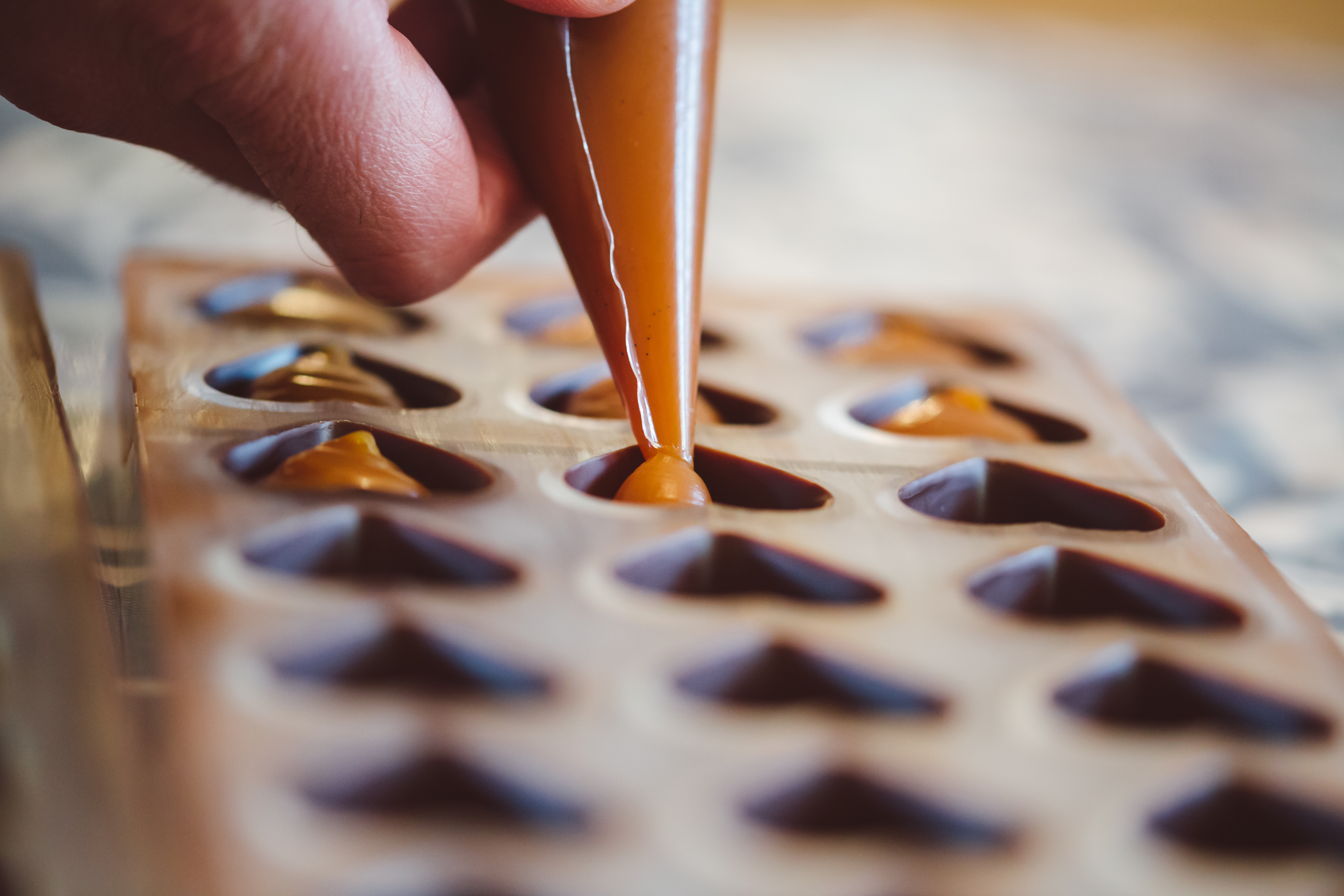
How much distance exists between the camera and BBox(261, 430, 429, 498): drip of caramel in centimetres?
43

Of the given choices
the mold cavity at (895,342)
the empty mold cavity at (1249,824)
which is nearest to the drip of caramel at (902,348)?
the mold cavity at (895,342)

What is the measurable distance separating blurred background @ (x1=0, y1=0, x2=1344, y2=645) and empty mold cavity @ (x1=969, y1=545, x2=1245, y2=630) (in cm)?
16

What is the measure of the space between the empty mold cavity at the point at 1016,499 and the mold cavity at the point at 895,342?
14cm

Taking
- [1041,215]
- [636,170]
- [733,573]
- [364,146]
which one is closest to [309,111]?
[364,146]

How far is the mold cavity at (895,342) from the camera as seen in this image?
0.65 meters

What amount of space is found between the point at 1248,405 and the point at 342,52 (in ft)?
2.11

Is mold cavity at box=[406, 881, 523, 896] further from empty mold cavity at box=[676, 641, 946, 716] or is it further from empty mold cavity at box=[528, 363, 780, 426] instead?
empty mold cavity at box=[528, 363, 780, 426]

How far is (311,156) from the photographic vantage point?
0.44 metres

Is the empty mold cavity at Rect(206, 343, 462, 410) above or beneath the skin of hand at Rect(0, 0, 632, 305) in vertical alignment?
beneath

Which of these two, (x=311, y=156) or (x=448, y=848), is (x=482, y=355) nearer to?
(x=311, y=156)

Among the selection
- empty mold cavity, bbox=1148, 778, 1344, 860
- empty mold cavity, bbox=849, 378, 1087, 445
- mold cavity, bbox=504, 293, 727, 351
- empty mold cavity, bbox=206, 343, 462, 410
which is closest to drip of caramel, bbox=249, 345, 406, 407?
empty mold cavity, bbox=206, 343, 462, 410

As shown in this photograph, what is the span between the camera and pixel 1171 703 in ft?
1.18

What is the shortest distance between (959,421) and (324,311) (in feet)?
1.19

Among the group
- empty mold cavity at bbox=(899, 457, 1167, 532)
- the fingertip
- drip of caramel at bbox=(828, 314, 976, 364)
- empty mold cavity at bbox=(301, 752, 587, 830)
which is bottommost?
empty mold cavity at bbox=(899, 457, 1167, 532)
